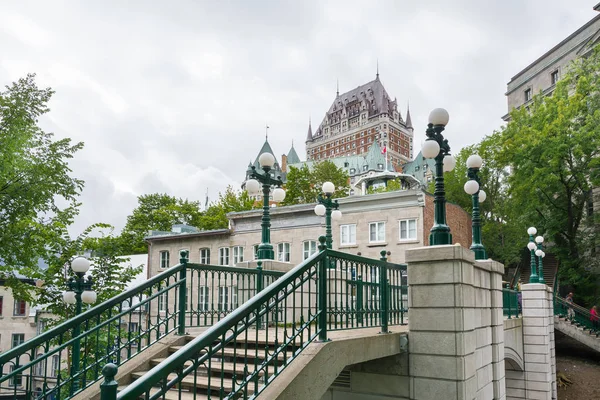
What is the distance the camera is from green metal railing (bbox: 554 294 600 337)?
91.2ft

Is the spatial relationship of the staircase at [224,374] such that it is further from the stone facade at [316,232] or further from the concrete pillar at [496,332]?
the stone facade at [316,232]

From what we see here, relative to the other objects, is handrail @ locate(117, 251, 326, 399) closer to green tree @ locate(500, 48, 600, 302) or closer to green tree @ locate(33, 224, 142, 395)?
green tree @ locate(33, 224, 142, 395)

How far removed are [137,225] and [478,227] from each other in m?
48.5

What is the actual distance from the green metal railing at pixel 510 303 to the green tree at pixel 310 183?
30923 millimetres

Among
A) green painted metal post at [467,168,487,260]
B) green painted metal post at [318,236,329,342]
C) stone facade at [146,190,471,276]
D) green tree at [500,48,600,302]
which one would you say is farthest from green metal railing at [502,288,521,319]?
green tree at [500,48,600,302]

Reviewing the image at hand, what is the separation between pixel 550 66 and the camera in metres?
47.8

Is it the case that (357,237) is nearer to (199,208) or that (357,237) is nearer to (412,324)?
(412,324)

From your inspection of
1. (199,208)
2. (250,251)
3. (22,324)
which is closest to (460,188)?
(250,251)

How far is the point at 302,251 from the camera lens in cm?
3494

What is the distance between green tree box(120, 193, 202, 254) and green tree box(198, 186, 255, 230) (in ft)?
4.71

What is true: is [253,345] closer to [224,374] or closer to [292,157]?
[224,374]

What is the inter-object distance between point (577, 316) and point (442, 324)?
82.3 feet

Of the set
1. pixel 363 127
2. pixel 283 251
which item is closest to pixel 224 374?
pixel 283 251

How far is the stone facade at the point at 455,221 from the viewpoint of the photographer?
103 feet
